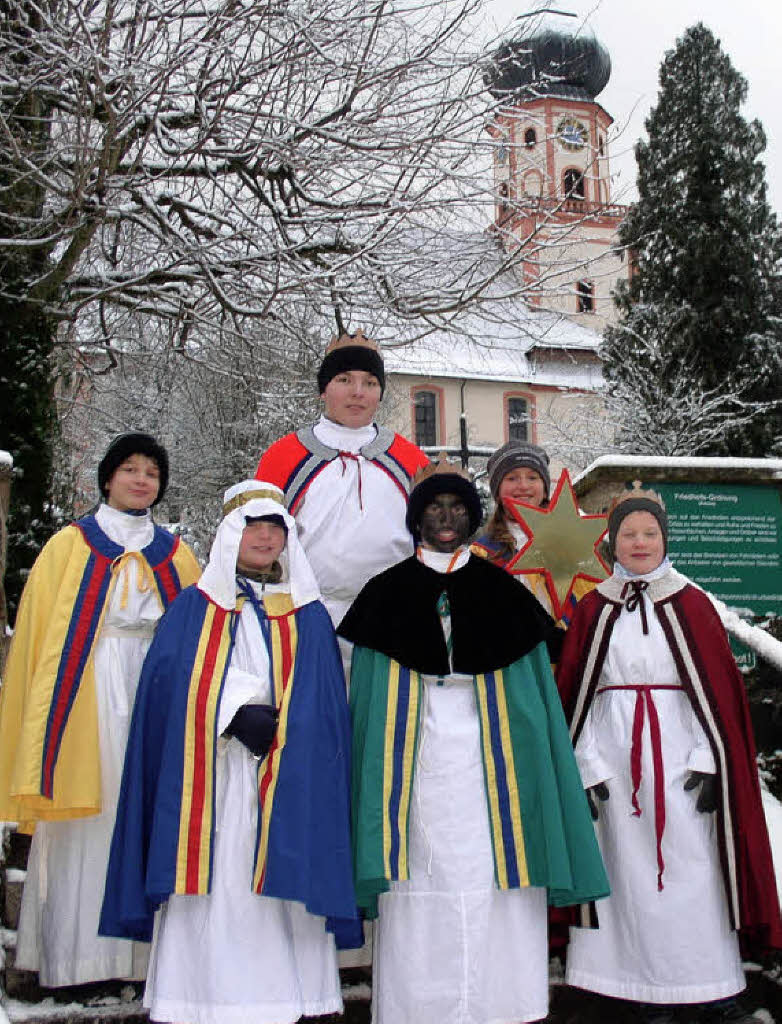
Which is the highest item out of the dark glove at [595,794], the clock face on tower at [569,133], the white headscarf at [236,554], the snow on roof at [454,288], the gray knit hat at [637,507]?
the clock face on tower at [569,133]

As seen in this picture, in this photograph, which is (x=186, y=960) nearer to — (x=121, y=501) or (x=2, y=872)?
(x=2, y=872)

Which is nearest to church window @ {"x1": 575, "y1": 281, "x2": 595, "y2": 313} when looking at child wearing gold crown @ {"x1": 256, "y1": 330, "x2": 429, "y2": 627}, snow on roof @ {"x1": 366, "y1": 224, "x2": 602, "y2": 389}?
snow on roof @ {"x1": 366, "y1": 224, "x2": 602, "y2": 389}

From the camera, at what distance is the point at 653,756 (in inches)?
149

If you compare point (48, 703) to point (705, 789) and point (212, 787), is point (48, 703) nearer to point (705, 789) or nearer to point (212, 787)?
point (212, 787)

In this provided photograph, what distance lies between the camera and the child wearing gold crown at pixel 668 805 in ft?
12.0

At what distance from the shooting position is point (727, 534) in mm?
6832

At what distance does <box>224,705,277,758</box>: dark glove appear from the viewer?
3416 mm

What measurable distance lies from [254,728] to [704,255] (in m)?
21.2

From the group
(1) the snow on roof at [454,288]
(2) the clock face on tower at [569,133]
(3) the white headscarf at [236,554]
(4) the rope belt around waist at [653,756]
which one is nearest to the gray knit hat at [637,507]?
(4) the rope belt around waist at [653,756]

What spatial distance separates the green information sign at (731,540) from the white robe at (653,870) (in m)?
3.05

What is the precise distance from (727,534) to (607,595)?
3101 mm

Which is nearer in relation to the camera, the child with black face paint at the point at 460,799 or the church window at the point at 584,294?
the child with black face paint at the point at 460,799

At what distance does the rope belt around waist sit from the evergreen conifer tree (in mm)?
17980

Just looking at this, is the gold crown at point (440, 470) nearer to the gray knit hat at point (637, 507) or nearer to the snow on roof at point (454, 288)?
the gray knit hat at point (637, 507)
